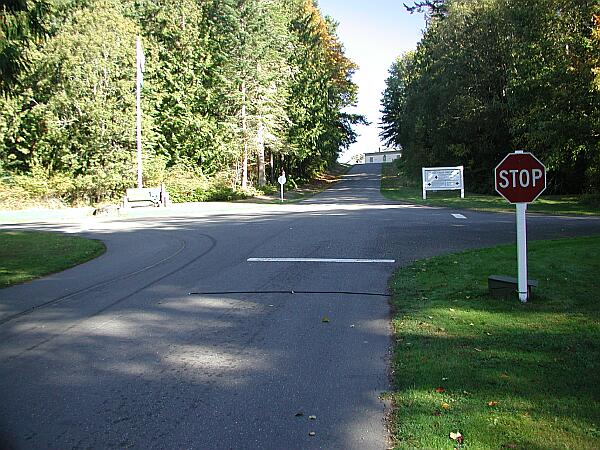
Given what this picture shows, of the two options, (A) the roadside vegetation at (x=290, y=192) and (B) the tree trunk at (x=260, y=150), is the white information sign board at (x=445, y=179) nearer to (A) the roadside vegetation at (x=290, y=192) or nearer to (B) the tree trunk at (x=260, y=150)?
(A) the roadside vegetation at (x=290, y=192)

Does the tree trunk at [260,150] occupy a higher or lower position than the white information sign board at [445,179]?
higher

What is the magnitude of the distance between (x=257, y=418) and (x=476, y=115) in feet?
131

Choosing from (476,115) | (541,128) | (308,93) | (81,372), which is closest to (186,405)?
(81,372)

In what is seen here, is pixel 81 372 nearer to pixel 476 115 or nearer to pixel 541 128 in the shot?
pixel 541 128

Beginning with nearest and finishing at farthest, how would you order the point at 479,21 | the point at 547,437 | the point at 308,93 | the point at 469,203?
the point at 547,437 < the point at 469,203 < the point at 479,21 < the point at 308,93

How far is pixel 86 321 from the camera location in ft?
25.0

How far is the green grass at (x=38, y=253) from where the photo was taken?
1198 centimetres

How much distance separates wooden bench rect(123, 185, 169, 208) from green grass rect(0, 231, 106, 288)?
13.0m

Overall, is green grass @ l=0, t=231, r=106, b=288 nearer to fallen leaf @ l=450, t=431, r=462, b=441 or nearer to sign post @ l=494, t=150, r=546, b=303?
sign post @ l=494, t=150, r=546, b=303

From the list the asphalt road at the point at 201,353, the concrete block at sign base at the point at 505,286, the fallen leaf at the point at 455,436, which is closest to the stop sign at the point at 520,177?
the concrete block at sign base at the point at 505,286

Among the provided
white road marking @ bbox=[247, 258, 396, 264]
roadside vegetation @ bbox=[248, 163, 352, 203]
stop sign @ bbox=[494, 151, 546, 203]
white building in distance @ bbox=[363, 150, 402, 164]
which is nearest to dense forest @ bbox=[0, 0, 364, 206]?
roadside vegetation @ bbox=[248, 163, 352, 203]

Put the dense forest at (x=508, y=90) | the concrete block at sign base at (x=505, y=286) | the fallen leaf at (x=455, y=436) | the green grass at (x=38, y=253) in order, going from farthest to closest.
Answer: the dense forest at (x=508, y=90) < the green grass at (x=38, y=253) < the concrete block at sign base at (x=505, y=286) < the fallen leaf at (x=455, y=436)

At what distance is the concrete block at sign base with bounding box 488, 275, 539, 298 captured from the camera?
7.97 meters

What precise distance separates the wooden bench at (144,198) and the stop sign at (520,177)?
26.7m
